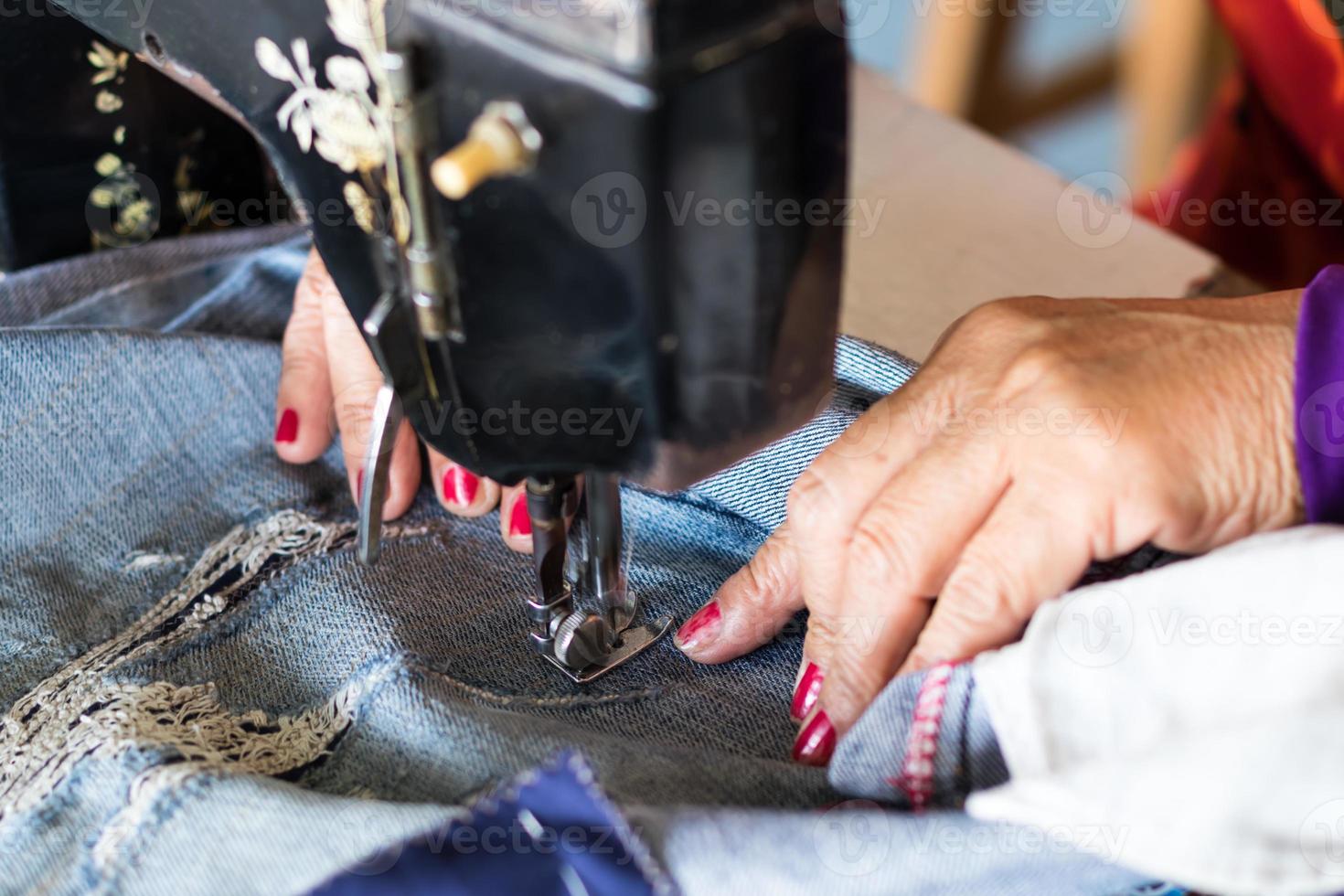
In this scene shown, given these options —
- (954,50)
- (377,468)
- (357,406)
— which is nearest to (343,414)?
(357,406)

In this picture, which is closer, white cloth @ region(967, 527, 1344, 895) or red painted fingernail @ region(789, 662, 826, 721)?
white cloth @ region(967, 527, 1344, 895)

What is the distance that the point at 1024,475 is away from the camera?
66 centimetres

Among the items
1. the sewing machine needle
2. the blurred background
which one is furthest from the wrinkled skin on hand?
the blurred background

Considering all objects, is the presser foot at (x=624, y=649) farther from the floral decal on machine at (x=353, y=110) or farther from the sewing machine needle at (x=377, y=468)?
the floral decal on machine at (x=353, y=110)

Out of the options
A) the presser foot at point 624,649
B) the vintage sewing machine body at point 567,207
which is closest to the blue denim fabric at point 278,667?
the presser foot at point 624,649

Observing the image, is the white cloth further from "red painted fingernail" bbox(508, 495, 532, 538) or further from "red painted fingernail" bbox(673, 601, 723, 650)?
"red painted fingernail" bbox(508, 495, 532, 538)

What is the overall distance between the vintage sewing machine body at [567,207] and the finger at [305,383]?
238mm

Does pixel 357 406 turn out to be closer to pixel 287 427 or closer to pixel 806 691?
pixel 287 427

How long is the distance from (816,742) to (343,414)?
0.43 meters

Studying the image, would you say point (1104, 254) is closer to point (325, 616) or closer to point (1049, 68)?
point (325, 616)

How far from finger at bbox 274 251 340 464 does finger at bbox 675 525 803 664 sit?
1.09 ft

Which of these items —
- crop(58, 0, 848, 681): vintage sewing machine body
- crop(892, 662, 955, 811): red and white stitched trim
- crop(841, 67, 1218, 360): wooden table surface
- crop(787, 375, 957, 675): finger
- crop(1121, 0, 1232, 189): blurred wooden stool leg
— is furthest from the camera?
crop(1121, 0, 1232, 189): blurred wooden stool leg

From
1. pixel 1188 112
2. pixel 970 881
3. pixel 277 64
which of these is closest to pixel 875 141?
pixel 277 64

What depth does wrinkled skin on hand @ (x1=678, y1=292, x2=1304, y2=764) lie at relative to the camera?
0.65 metres
